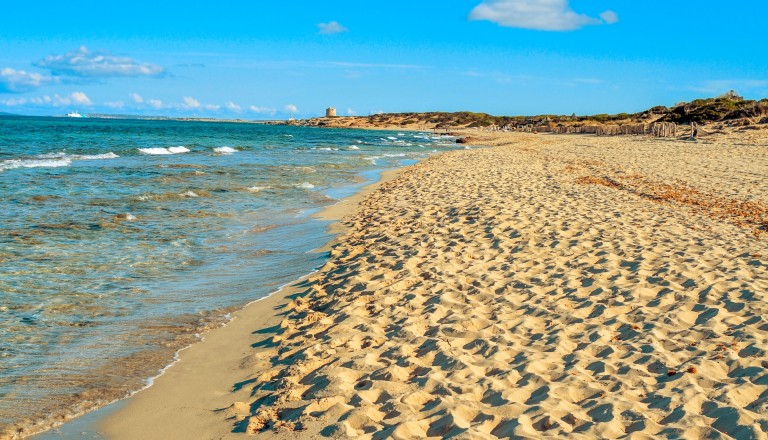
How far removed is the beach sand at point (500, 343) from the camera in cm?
420

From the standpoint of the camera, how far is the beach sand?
4195 millimetres

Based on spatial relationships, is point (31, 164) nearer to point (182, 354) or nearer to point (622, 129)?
point (182, 354)

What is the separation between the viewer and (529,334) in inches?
225

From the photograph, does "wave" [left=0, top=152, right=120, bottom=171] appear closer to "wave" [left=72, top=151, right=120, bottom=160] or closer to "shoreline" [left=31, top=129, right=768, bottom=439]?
"wave" [left=72, top=151, right=120, bottom=160]

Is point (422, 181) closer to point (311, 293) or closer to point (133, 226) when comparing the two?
point (133, 226)

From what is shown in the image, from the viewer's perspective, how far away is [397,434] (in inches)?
156

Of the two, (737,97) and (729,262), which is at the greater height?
(737,97)

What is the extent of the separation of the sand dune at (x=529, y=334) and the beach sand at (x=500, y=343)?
2 centimetres

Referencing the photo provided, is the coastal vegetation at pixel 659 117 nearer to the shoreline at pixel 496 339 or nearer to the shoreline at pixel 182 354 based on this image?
the shoreline at pixel 496 339

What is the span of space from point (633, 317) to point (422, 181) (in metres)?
14.3

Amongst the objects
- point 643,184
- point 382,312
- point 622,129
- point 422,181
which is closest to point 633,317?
point 382,312

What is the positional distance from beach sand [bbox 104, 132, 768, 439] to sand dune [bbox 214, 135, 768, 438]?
2 centimetres

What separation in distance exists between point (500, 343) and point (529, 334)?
16.0 inches

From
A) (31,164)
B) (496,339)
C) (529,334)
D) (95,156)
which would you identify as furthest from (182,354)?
(95,156)
